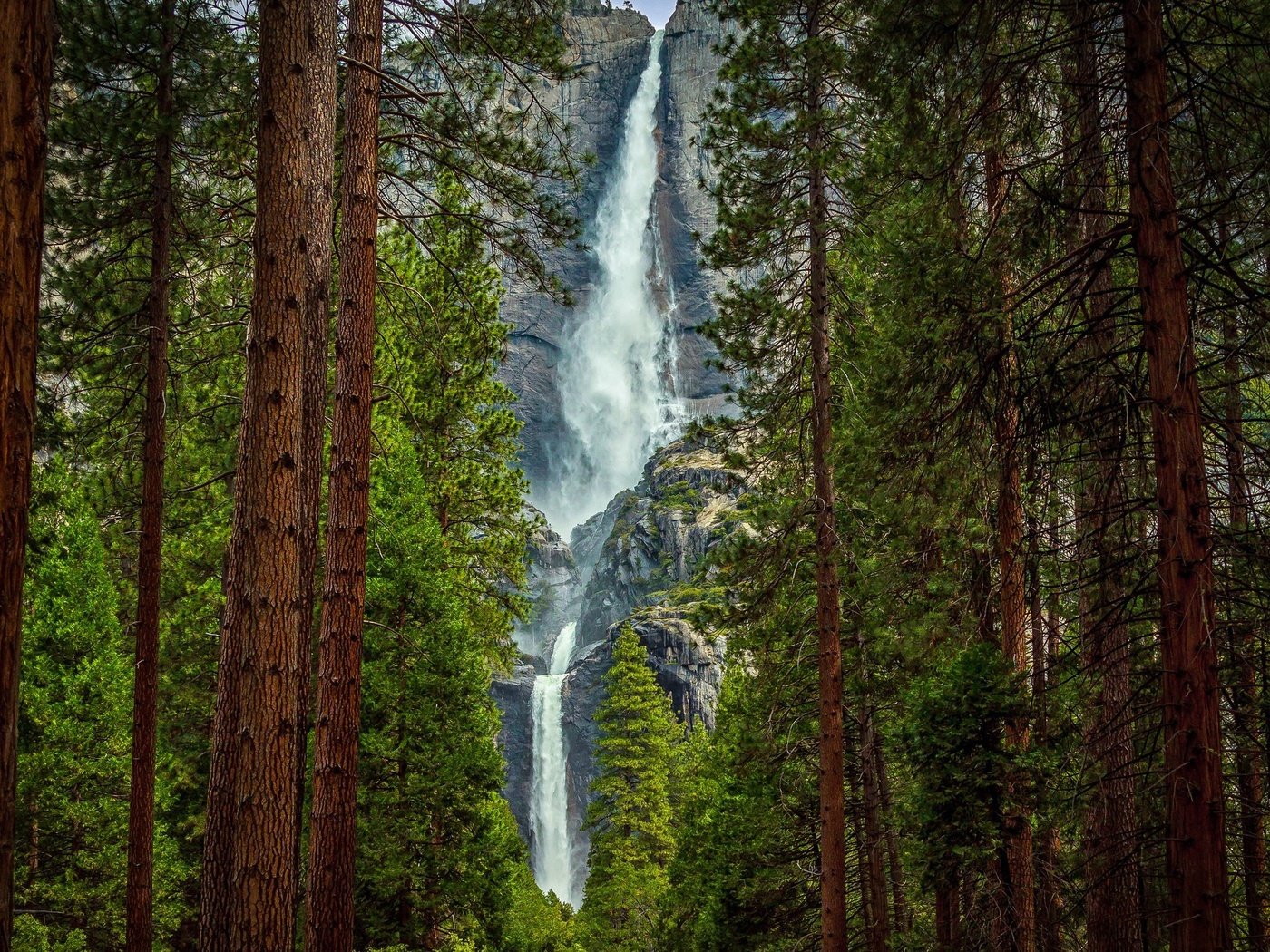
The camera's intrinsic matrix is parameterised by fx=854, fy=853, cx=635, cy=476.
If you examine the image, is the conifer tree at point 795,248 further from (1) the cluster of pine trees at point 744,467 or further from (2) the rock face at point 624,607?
(2) the rock face at point 624,607

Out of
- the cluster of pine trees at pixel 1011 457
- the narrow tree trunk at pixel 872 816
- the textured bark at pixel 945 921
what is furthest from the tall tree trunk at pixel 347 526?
the narrow tree trunk at pixel 872 816

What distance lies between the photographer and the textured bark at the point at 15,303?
81.9 inches

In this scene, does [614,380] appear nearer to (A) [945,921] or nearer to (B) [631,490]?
(B) [631,490]

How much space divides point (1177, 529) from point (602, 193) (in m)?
96.7

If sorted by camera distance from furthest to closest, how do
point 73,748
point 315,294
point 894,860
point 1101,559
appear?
point 894,860
point 73,748
point 315,294
point 1101,559

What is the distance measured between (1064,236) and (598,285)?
8653 cm

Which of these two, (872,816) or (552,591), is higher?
(552,591)

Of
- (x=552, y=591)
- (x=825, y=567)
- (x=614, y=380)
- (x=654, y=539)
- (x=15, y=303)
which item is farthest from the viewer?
(x=614, y=380)

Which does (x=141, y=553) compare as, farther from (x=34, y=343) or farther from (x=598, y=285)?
(x=598, y=285)

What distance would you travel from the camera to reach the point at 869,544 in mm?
9461

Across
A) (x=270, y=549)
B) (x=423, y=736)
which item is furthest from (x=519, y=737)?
(x=270, y=549)

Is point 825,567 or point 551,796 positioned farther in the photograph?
point 551,796

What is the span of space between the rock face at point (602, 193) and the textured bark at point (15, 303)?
76.4 metres

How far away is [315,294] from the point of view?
645 centimetres
